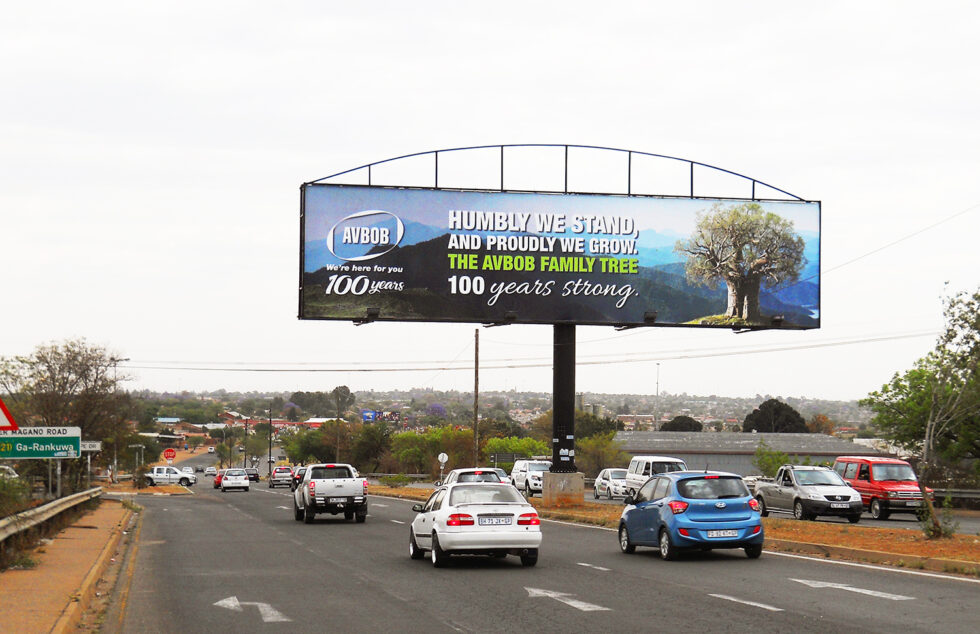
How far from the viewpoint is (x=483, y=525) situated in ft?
63.3

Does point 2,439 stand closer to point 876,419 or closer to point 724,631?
point 724,631

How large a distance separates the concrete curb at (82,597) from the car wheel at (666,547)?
9562mm

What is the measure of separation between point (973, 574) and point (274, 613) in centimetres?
1033

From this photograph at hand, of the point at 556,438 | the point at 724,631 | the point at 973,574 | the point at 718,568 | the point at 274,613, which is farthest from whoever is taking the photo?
the point at 556,438

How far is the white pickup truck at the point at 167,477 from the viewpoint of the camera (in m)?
81.6

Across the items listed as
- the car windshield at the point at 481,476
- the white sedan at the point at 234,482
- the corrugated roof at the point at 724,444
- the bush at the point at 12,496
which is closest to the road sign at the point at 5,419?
the bush at the point at 12,496

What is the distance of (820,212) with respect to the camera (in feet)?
139

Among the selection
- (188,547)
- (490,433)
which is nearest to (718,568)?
(188,547)

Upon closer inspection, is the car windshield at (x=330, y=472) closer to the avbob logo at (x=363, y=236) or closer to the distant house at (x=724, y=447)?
the avbob logo at (x=363, y=236)

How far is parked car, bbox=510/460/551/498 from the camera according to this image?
54156 mm

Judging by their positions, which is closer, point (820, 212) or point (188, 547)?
point (188, 547)

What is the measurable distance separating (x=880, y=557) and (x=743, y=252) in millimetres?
23032

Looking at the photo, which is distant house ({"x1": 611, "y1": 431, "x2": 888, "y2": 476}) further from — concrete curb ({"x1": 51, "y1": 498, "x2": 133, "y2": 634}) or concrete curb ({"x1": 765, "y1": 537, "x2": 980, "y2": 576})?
concrete curb ({"x1": 51, "y1": 498, "x2": 133, "y2": 634})

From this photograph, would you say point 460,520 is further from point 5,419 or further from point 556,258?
point 556,258
